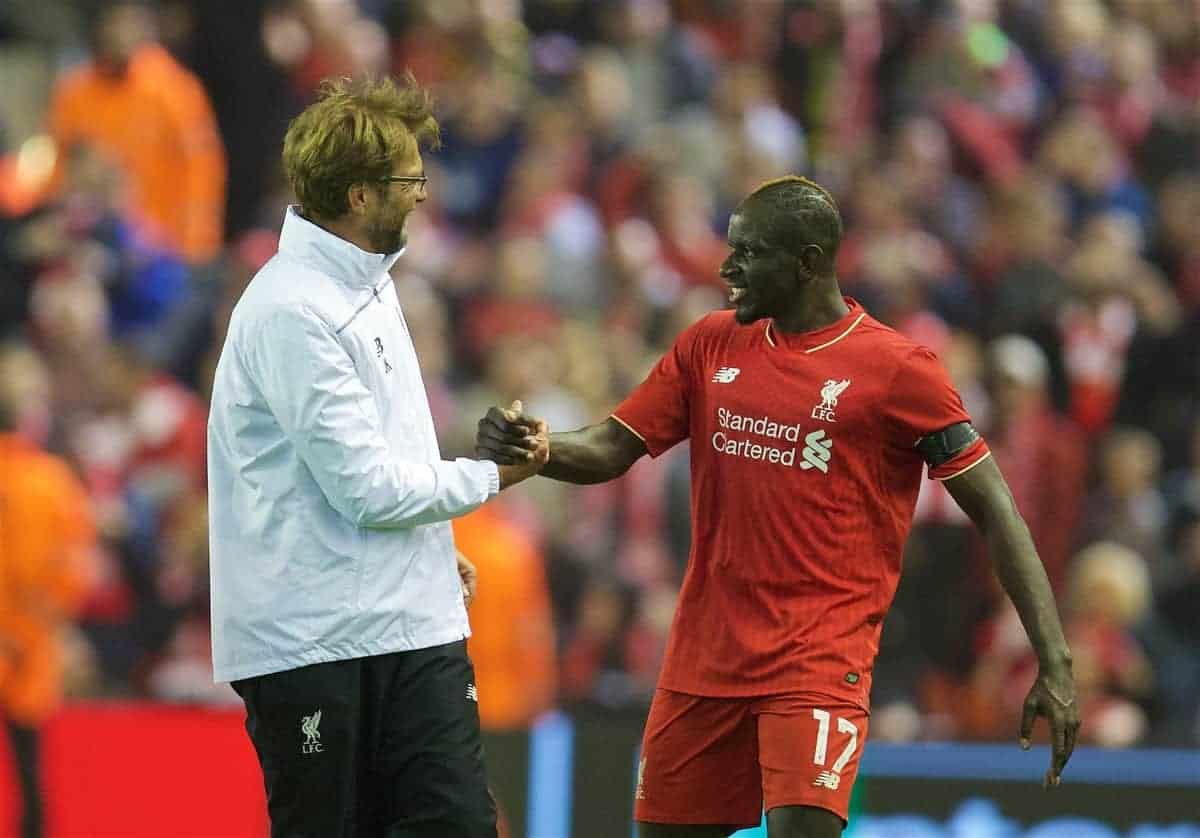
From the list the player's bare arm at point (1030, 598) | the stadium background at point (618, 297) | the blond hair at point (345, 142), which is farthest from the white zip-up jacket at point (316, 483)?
the stadium background at point (618, 297)

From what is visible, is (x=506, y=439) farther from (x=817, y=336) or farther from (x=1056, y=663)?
(x=1056, y=663)

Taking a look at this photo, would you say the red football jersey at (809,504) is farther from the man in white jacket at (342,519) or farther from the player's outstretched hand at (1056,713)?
the man in white jacket at (342,519)

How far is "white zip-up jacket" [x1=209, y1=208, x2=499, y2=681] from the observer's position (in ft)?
15.8

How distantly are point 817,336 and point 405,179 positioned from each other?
1205 millimetres

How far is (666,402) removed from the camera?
5.75m

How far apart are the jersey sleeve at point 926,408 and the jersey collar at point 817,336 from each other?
215mm

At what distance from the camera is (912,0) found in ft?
43.9

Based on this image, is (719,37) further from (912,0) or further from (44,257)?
(44,257)

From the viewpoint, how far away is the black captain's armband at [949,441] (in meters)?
5.35

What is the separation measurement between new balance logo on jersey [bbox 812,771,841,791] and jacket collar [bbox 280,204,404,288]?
165 centimetres


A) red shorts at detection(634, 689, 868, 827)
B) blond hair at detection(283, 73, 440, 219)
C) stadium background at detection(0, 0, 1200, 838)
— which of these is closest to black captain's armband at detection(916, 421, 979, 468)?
red shorts at detection(634, 689, 868, 827)

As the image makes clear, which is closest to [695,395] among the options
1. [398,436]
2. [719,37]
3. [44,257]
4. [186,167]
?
[398,436]

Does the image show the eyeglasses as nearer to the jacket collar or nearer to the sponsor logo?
the jacket collar

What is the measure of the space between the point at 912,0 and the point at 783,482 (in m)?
8.56
